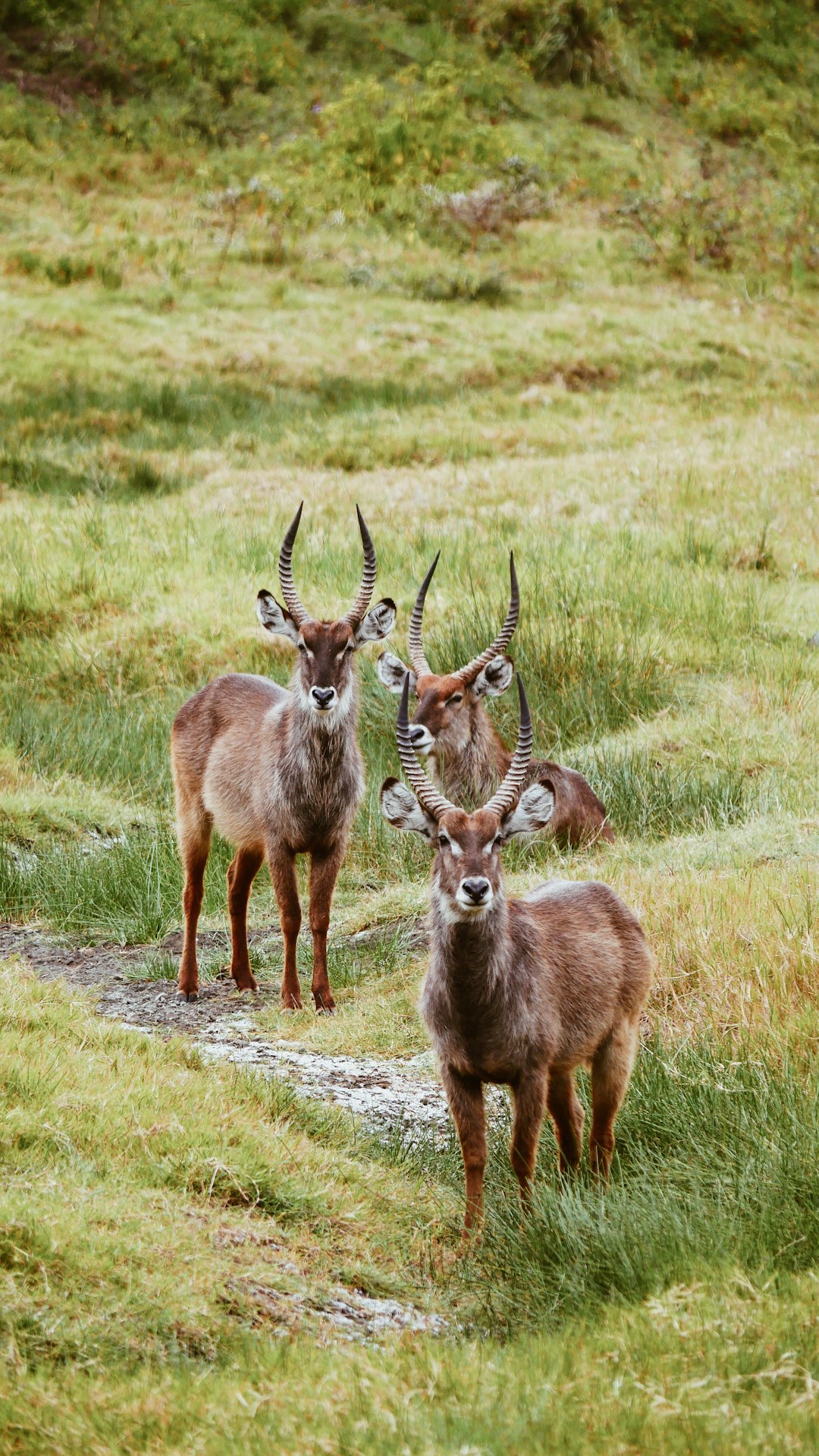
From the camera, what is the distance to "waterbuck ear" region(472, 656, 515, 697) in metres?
8.67

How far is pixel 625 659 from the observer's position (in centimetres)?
1094

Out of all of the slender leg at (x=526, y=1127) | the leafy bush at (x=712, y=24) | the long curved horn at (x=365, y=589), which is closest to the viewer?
the slender leg at (x=526, y=1127)

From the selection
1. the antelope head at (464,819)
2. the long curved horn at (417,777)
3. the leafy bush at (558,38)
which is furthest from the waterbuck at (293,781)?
Result: the leafy bush at (558,38)

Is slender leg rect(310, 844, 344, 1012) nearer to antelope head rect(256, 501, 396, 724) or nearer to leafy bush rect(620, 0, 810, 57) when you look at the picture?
antelope head rect(256, 501, 396, 724)

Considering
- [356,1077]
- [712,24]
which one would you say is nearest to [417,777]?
[356,1077]

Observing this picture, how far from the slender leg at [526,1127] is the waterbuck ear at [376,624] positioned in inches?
124

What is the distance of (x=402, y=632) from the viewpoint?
477 inches

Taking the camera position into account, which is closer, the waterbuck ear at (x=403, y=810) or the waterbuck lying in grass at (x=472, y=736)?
the waterbuck ear at (x=403, y=810)

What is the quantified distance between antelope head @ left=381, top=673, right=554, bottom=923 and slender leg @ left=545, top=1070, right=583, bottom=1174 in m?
0.70

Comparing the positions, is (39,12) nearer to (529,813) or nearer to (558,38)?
(558,38)

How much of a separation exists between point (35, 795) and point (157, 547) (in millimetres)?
4708

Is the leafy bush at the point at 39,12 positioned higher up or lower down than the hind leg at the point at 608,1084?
higher up

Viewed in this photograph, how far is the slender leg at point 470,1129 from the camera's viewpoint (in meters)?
4.70

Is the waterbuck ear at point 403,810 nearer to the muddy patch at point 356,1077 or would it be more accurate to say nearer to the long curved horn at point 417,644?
the muddy patch at point 356,1077
